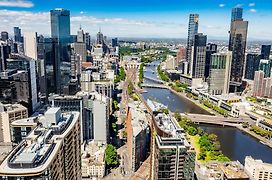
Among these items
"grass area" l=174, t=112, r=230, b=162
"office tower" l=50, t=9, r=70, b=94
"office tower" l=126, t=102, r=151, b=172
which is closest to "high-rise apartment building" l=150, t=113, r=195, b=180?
"office tower" l=126, t=102, r=151, b=172

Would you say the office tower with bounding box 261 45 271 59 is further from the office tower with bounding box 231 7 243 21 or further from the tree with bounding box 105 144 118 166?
the tree with bounding box 105 144 118 166

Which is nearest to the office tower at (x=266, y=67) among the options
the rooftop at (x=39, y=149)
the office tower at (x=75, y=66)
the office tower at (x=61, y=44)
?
the office tower at (x=75, y=66)

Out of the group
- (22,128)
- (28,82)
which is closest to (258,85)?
(28,82)

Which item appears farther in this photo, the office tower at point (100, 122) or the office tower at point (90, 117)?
the office tower at point (100, 122)

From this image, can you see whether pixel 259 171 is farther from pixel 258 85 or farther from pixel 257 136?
pixel 258 85

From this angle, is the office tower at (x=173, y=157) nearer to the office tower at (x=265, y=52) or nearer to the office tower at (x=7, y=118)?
the office tower at (x=7, y=118)

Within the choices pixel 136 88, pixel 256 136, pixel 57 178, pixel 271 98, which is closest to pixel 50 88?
pixel 136 88

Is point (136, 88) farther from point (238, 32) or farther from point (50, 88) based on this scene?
point (238, 32)
